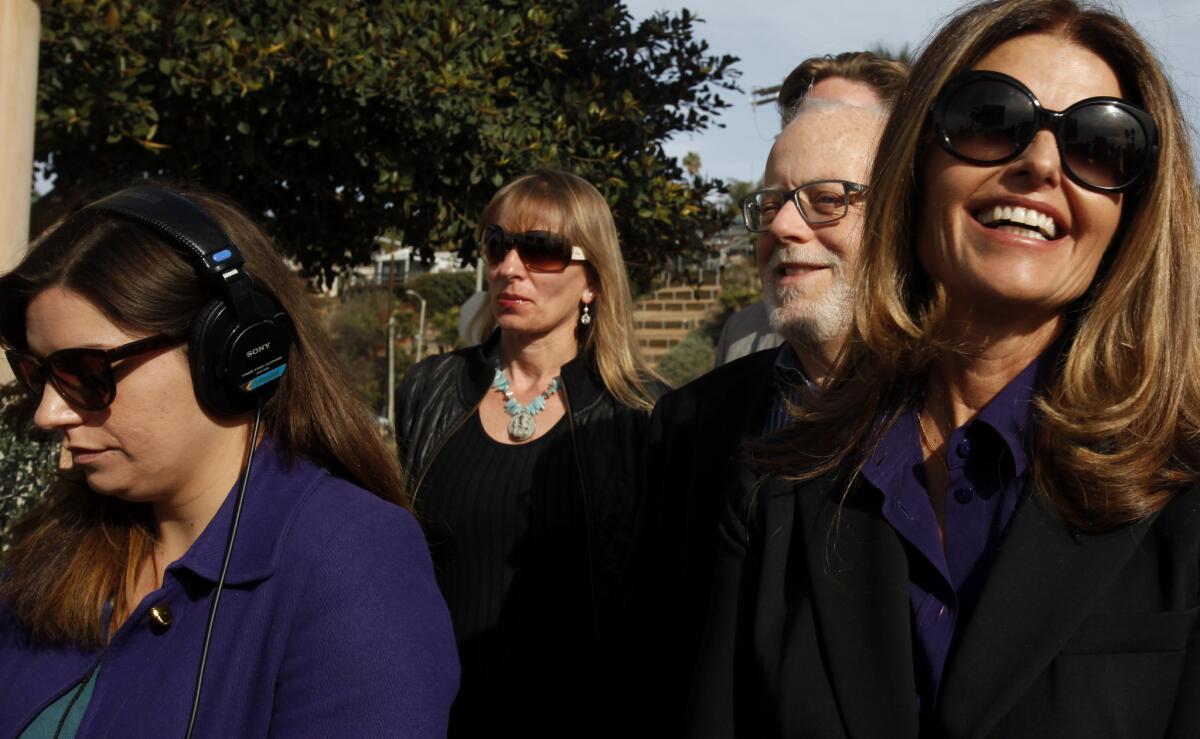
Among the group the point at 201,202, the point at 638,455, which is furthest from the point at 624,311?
the point at 201,202

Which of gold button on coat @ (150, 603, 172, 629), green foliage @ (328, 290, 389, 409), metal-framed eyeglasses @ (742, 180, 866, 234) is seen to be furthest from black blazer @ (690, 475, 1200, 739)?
green foliage @ (328, 290, 389, 409)

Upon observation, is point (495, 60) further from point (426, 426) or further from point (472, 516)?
point (472, 516)

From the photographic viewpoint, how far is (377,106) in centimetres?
519

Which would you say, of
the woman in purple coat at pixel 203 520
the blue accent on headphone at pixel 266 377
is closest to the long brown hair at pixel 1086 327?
the woman in purple coat at pixel 203 520

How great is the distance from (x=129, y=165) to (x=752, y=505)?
509 centimetres

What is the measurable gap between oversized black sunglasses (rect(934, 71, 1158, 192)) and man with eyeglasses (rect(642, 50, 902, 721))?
2.47ft

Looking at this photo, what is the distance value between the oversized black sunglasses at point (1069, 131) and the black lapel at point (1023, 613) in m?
0.50

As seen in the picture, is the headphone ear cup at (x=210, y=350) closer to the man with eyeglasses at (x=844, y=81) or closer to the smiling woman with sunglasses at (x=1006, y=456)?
the smiling woman with sunglasses at (x=1006, y=456)

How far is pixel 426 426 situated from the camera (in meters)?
3.42

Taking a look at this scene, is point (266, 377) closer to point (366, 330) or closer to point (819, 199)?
point (819, 199)

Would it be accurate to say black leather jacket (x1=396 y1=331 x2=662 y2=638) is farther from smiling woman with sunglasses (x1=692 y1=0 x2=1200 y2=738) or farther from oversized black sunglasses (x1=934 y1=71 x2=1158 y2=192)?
oversized black sunglasses (x1=934 y1=71 x2=1158 y2=192)

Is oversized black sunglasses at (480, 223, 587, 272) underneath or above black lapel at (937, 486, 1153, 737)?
above

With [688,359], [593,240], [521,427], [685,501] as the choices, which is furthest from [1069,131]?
[688,359]

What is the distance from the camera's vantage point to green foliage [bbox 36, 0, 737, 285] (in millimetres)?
4852
